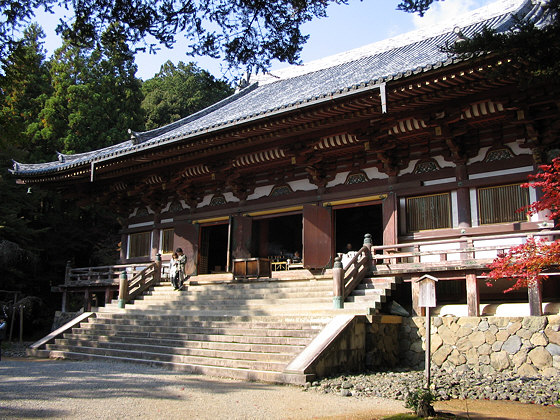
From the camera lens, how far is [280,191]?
14234mm

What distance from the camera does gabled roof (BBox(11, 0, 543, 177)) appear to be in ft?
46.6

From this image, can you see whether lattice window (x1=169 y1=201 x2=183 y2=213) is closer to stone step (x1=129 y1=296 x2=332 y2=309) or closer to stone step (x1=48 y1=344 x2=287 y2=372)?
stone step (x1=129 y1=296 x2=332 y2=309)

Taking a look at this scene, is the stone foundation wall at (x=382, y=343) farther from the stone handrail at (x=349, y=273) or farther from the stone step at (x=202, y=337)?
the stone step at (x=202, y=337)

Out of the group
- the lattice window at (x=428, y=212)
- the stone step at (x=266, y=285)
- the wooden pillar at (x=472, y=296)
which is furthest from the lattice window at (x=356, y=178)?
the wooden pillar at (x=472, y=296)

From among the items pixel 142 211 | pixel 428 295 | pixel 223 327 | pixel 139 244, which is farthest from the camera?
pixel 142 211

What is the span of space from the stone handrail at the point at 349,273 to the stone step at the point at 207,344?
160cm

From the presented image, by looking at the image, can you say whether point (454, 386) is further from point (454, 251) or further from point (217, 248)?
point (217, 248)

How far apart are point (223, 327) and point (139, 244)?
8672mm

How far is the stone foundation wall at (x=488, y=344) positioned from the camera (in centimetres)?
827

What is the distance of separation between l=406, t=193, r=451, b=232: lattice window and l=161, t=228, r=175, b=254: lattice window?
8.22 m

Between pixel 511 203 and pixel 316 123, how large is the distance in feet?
15.2

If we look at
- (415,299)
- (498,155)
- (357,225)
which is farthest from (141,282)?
(498,155)

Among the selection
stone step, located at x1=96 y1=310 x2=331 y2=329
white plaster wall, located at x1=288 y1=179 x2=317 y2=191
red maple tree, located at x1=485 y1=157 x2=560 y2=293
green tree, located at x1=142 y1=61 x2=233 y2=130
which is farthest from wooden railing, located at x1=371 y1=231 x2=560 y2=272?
green tree, located at x1=142 y1=61 x2=233 y2=130

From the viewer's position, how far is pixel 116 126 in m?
25.5
